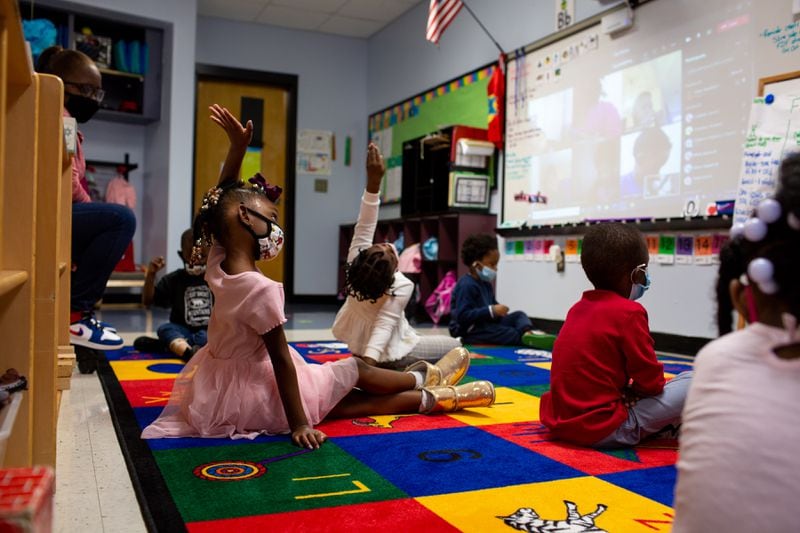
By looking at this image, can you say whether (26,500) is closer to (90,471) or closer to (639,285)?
(90,471)

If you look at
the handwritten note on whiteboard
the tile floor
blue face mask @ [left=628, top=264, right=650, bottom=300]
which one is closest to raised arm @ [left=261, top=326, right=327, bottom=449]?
the tile floor

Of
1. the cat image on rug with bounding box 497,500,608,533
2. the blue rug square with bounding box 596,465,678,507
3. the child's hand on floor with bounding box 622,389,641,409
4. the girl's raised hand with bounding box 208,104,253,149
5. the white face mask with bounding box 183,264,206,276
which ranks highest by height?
the girl's raised hand with bounding box 208,104,253,149

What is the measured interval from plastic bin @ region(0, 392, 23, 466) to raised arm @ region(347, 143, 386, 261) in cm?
130

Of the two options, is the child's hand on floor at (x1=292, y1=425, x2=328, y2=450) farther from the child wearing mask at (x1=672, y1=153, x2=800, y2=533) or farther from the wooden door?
the wooden door

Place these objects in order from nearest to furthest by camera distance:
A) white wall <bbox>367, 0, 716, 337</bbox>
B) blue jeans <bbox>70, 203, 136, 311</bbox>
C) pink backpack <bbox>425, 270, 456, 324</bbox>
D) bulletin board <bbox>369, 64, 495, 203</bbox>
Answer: blue jeans <bbox>70, 203, 136, 311</bbox>
white wall <bbox>367, 0, 716, 337</bbox>
pink backpack <bbox>425, 270, 456, 324</bbox>
bulletin board <bbox>369, 64, 495, 203</bbox>

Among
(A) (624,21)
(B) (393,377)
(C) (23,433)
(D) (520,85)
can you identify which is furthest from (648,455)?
(D) (520,85)

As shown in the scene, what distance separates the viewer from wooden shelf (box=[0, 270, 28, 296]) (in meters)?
0.92

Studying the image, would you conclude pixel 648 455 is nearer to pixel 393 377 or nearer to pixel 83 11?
pixel 393 377

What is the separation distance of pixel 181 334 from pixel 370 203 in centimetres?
137

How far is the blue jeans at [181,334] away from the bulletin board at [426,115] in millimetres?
3151

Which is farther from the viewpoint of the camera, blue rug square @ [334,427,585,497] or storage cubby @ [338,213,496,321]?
storage cubby @ [338,213,496,321]

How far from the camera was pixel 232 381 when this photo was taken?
6.04 ft

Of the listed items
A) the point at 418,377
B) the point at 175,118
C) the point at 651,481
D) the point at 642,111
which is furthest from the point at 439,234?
the point at 651,481

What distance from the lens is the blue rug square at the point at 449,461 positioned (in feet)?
4.87
